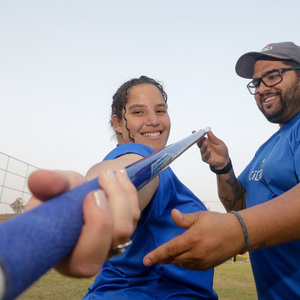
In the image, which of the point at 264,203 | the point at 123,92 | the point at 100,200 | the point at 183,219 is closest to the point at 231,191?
the point at 123,92

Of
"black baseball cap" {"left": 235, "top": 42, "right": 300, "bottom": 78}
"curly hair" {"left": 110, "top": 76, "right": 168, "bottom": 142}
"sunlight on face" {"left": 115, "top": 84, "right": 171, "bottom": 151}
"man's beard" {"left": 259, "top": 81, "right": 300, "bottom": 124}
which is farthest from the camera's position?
"black baseball cap" {"left": 235, "top": 42, "right": 300, "bottom": 78}

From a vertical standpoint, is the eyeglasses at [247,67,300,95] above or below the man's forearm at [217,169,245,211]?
above

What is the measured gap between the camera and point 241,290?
27.5 ft

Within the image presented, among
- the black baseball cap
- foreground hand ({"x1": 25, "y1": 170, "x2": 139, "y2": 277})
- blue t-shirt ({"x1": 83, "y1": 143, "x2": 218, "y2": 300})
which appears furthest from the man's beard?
foreground hand ({"x1": 25, "y1": 170, "x2": 139, "y2": 277})

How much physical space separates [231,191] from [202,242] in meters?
1.99

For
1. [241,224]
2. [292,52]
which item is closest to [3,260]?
[241,224]

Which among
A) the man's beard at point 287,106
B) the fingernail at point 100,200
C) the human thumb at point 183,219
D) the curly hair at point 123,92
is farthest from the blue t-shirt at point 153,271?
the man's beard at point 287,106

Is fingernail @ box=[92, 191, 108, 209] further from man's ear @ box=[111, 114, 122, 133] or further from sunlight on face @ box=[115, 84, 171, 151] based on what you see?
man's ear @ box=[111, 114, 122, 133]

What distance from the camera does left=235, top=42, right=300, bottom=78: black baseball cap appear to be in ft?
9.31

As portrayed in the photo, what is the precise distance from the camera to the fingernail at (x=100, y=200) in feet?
1.83

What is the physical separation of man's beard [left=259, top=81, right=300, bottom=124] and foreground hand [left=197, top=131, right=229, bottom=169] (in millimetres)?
533

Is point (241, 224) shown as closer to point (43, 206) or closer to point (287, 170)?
point (43, 206)

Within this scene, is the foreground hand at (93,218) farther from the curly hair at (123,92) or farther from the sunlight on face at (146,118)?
the curly hair at (123,92)

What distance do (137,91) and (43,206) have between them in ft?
5.63
